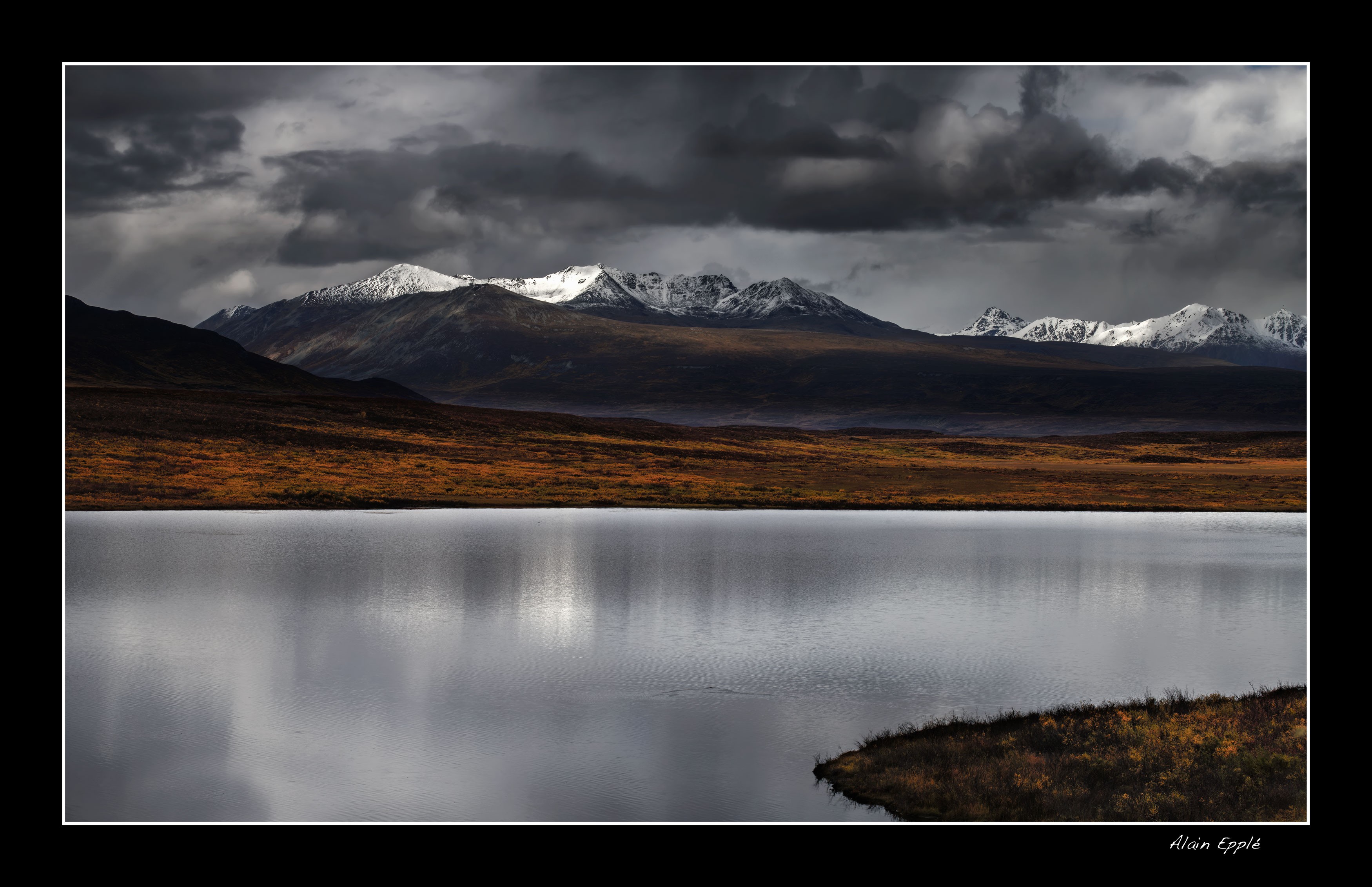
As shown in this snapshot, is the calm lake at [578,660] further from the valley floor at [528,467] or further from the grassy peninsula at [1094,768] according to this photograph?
the valley floor at [528,467]

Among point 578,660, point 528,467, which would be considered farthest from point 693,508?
point 578,660

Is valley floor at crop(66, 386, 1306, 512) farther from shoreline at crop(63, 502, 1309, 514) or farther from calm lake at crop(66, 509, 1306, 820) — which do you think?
calm lake at crop(66, 509, 1306, 820)

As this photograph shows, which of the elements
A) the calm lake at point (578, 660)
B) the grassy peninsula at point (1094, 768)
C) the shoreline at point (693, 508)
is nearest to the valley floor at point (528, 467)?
the shoreline at point (693, 508)

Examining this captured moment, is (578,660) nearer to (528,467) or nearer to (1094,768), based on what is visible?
(1094,768)

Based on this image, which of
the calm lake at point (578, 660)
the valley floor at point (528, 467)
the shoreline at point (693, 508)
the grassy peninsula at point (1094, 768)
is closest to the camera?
the grassy peninsula at point (1094, 768)

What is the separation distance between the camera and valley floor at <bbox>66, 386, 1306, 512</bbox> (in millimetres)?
97250

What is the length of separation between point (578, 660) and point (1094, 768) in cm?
1438

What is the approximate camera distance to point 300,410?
16450 cm

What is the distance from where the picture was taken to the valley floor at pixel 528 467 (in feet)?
319

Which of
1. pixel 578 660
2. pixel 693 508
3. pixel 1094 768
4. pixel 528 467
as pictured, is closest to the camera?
pixel 1094 768

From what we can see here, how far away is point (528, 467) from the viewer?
5012 inches

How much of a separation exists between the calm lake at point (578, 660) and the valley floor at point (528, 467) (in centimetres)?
3676
